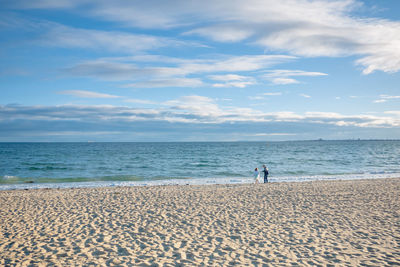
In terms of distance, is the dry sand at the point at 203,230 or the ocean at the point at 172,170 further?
the ocean at the point at 172,170

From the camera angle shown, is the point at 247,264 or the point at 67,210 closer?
the point at 247,264

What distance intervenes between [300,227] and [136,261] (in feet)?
19.4

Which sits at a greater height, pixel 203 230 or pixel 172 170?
pixel 203 230

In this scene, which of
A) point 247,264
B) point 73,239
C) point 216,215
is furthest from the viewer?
point 216,215

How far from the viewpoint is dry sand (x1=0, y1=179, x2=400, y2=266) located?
7.29 metres

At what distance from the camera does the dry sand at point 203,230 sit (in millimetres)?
7293

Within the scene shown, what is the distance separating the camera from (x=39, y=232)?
9.43 metres

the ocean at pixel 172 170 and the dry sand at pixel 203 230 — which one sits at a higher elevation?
the dry sand at pixel 203 230

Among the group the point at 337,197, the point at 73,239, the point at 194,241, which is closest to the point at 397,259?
the point at 194,241

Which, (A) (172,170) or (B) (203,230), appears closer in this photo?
(B) (203,230)

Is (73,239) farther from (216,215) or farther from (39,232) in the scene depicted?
→ (216,215)

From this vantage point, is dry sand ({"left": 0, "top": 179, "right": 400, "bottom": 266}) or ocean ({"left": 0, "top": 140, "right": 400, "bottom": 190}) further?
ocean ({"left": 0, "top": 140, "right": 400, "bottom": 190})

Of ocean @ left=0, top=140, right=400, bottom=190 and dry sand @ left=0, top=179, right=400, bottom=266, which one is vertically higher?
dry sand @ left=0, top=179, right=400, bottom=266

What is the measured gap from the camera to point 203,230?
31.2ft
